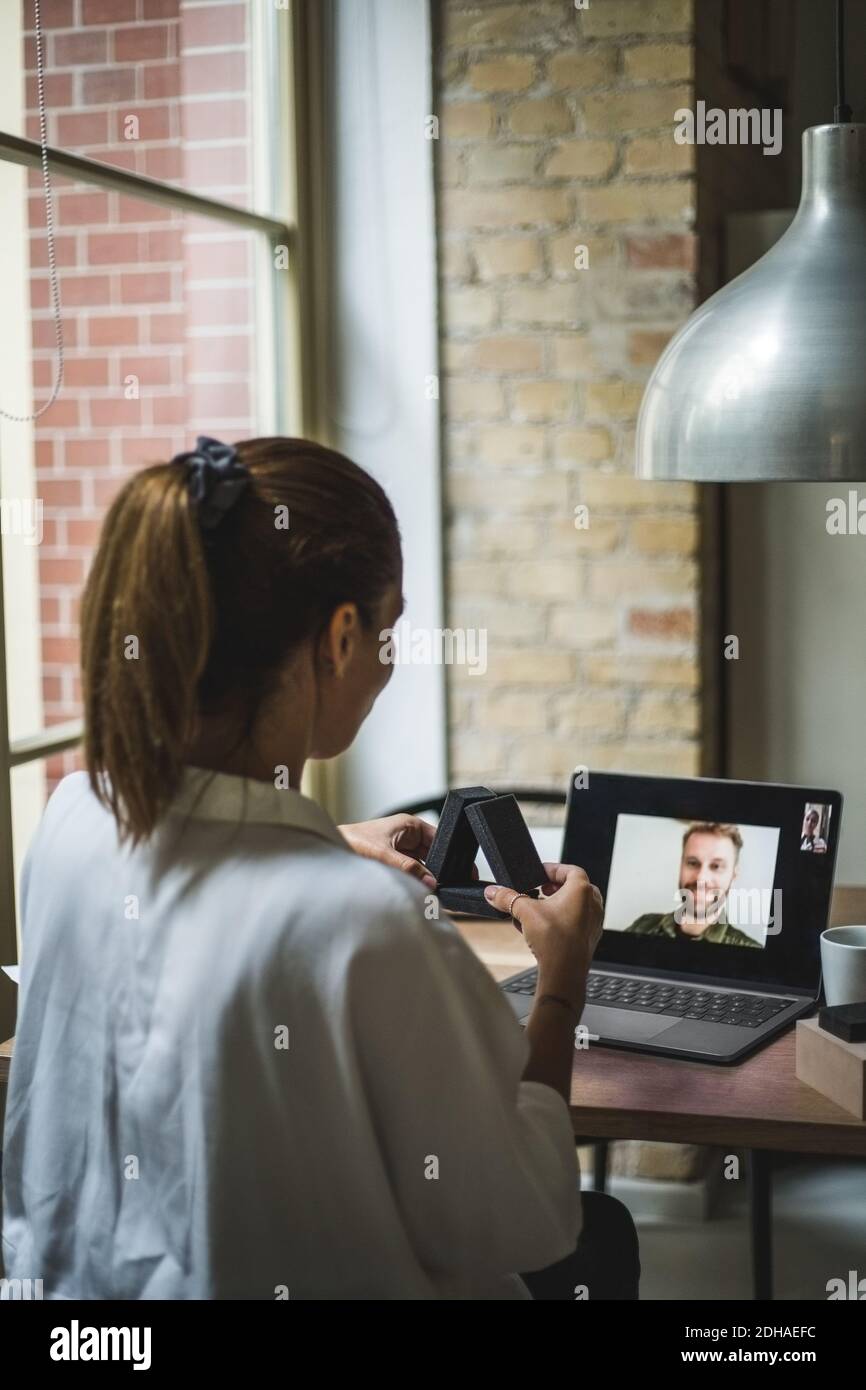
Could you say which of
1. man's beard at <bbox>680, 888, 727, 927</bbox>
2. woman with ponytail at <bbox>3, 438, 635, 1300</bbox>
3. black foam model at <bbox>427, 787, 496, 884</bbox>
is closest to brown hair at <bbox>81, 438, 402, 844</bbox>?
woman with ponytail at <bbox>3, 438, 635, 1300</bbox>

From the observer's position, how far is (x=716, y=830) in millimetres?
1694

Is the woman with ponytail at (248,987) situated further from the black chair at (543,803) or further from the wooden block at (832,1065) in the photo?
the black chair at (543,803)

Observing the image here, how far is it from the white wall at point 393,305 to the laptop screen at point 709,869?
1.01m

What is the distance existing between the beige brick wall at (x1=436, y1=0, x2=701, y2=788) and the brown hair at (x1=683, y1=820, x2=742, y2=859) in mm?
918

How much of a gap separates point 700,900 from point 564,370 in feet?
3.95

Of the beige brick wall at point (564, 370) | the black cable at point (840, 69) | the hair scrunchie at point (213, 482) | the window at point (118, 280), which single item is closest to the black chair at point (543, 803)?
the beige brick wall at point (564, 370)

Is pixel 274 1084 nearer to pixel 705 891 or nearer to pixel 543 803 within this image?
pixel 705 891

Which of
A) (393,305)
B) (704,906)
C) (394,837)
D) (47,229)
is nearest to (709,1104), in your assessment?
(704,906)

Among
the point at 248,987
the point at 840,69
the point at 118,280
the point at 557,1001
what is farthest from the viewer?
the point at 118,280

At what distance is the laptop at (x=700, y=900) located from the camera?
5.24 ft

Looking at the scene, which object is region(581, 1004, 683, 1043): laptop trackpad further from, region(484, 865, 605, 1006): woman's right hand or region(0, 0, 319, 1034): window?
region(0, 0, 319, 1034): window

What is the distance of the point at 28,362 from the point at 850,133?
45.8 inches

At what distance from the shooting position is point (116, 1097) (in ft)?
3.54

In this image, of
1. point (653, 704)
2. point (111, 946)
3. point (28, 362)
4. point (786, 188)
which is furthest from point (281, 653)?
point (786, 188)
